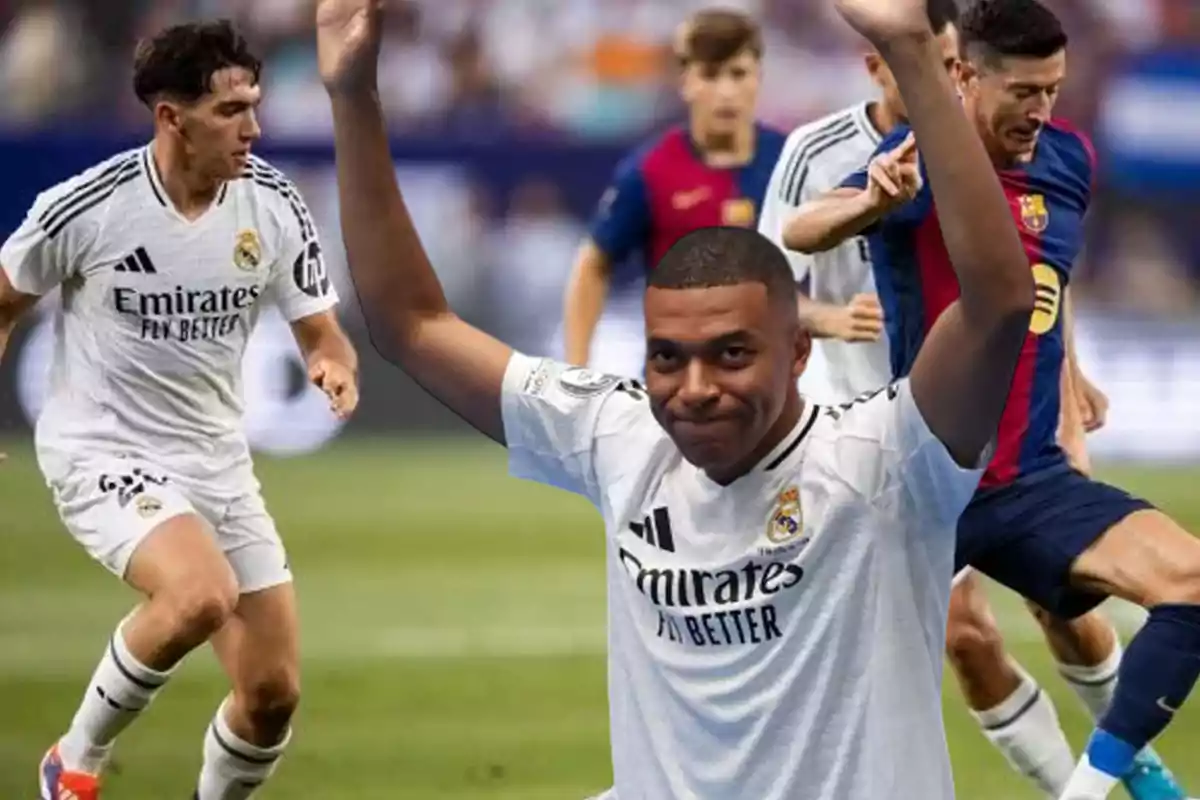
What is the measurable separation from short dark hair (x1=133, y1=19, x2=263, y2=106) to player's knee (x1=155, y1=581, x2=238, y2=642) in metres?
1.53

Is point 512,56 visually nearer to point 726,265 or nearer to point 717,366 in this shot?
point 726,265

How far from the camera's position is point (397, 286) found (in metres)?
3.95

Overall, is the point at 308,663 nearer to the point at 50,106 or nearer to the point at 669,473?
the point at 669,473

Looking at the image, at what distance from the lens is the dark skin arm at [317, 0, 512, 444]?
12.2 ft

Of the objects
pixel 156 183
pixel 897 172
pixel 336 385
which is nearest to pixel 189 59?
pixel 156 183

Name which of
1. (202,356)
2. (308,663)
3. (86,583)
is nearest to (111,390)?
(202,356)

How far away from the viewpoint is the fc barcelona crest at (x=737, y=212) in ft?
32.3

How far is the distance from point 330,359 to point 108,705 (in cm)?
124

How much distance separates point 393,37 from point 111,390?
13646 millimetres

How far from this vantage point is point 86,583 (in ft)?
43.5

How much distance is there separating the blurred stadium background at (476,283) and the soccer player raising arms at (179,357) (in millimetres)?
2885

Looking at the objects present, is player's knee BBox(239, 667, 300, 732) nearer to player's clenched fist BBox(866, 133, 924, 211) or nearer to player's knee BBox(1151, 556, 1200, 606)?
player's knee BBox(1151, 556, 1200, 606)

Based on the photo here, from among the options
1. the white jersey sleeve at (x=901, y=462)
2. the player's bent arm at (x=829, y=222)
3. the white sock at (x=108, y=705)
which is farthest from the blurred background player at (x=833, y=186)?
the white jersey sleeve at (x=901, y=462)

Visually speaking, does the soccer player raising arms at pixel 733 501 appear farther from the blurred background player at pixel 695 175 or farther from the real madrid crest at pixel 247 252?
the blurred background player at pixel 695 175
